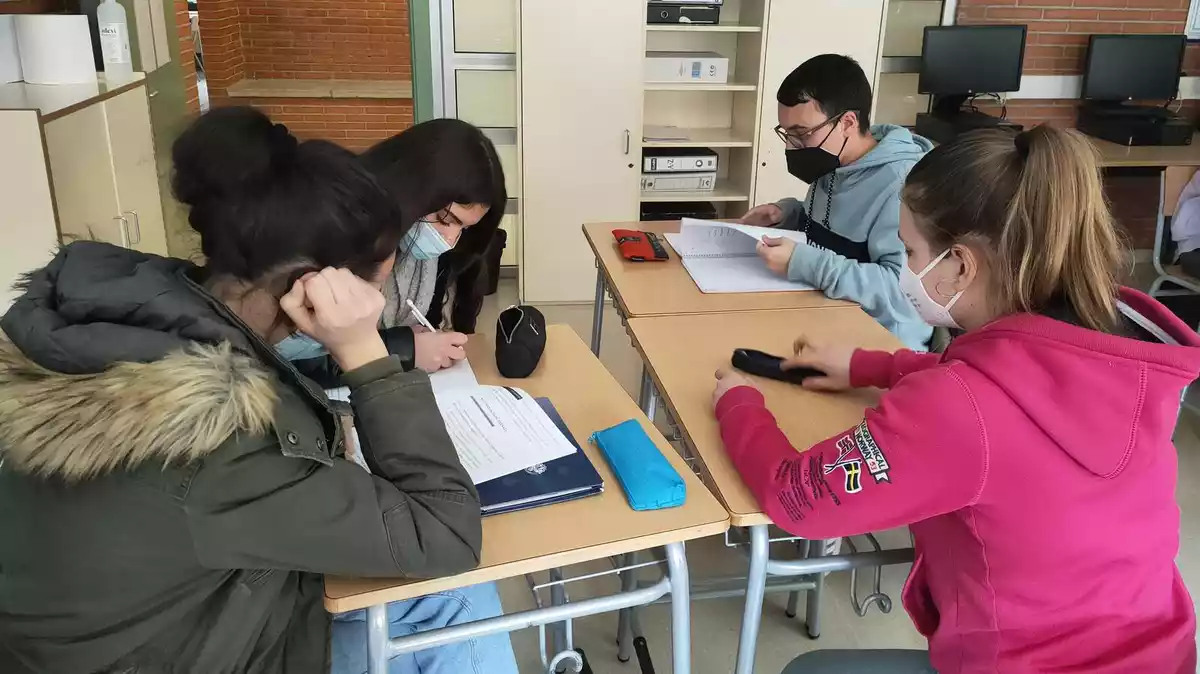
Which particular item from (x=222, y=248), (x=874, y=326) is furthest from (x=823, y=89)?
(x=222, y=248)

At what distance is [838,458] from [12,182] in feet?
7.47

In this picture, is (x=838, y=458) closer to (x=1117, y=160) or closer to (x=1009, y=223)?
(x=1009, y=223)

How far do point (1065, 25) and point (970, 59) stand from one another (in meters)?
0.73

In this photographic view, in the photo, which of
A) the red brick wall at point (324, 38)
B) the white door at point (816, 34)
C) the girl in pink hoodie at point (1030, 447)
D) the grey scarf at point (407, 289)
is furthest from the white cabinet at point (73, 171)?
the red brick wall at point (324, 38)

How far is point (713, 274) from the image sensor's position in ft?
6.55

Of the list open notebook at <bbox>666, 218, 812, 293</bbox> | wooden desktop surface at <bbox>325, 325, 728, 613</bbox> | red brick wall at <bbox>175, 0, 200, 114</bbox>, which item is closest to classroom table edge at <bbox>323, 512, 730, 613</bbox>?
wooden desktop surface at <bbox>325, 325, 728, 613</bbox>

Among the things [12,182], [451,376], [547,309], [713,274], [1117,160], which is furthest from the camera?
[547,309]

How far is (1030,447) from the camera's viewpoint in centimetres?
96

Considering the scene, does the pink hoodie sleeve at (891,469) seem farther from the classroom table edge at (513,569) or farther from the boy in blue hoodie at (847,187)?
the boy in blue hoodie at (847,187)

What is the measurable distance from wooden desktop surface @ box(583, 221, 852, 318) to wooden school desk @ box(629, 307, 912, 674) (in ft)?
0.14

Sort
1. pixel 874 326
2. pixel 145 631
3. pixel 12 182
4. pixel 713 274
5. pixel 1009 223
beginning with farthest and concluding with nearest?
pixel 12 182 < pixel 713 274 < pixel 874 326 < pixel 1009 223 < pixel 145 631

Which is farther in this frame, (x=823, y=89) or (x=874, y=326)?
→ (x=823, y=89)

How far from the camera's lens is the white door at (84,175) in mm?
2582

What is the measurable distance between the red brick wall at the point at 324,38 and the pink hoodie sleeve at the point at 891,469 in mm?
6448
